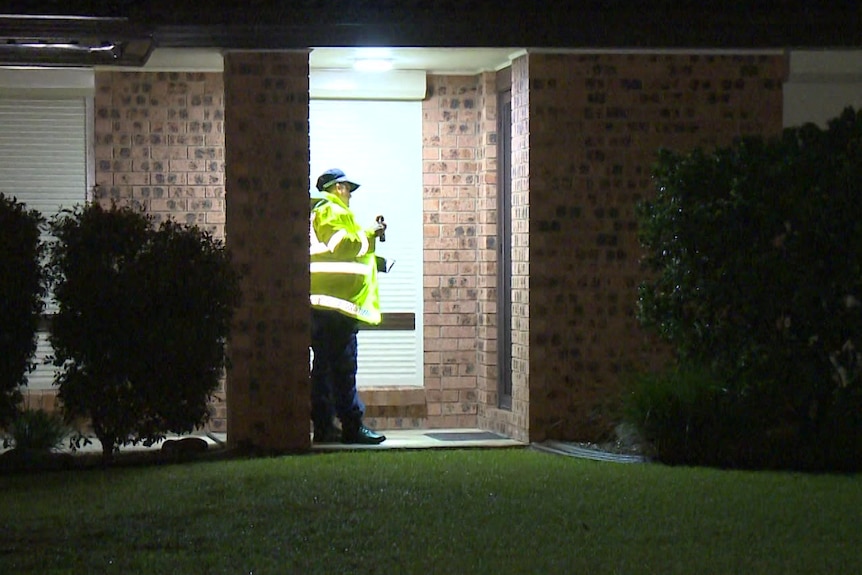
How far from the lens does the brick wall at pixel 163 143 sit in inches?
517

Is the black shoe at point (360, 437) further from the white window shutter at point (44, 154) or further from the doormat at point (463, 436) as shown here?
the white window shutter at point (44, 154)

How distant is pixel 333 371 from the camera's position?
39.8ft

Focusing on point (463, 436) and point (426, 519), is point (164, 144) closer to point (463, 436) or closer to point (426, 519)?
point (463, 436)

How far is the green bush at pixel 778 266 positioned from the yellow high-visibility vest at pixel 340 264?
2537mm

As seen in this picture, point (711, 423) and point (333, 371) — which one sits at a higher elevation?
point (333, 371)

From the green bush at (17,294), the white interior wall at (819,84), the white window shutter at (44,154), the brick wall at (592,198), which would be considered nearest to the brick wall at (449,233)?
the brick wall at (592,198)

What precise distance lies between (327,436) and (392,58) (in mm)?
3177

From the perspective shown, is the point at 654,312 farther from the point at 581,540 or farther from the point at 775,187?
the point at 581,540

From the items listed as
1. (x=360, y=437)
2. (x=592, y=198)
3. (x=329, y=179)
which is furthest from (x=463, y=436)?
(x=329, y=179)

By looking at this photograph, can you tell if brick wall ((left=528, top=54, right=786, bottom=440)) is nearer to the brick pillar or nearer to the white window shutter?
the brick pillar

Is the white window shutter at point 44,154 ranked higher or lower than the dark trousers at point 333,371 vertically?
higher

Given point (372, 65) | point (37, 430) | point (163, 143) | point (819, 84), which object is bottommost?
point (37, 430)

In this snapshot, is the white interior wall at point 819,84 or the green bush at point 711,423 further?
the white interior wall at point 819,84

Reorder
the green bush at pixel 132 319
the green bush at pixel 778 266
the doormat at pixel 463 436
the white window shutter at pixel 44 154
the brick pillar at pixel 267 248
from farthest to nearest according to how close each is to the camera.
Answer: the white window shutter at pixel 44 154 → the doormat at pixel 463 436 → the brick pillar at pixel 267 248 → the green bush at pixel 132 319 → the green bush at pixel 778 266
